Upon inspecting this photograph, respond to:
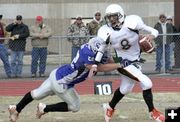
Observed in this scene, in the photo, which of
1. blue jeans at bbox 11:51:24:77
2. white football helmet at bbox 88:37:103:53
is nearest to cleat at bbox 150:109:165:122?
white football helmet at bbox 88:37:103:53

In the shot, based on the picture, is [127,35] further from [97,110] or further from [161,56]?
[161,56]

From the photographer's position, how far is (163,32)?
18172 mm

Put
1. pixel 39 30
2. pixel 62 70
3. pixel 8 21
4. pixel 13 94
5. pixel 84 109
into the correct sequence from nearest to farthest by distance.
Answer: pixel 62 70, pixel 84 109, pixel 13 94, pixel 39 30, pixel 8 21

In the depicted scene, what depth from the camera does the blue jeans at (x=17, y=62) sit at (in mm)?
17391

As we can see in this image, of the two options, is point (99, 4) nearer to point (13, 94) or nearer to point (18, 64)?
point (18, 64)

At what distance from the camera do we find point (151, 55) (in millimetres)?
17953

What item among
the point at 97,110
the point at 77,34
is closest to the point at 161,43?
the point at 77,34

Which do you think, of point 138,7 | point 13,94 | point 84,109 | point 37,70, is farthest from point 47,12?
point 84,109

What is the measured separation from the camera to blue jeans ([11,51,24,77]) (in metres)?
17.4

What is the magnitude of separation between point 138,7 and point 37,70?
43.9ft

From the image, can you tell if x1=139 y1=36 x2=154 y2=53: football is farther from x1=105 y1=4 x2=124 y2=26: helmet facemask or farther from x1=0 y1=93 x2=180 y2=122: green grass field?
x1=0 y1=93 x2=180 y2=122: green grass field

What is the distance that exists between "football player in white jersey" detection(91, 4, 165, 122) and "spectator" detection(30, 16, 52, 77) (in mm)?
7648

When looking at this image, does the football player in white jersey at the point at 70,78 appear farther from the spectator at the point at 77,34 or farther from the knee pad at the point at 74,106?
the spectator at the point at 77,34

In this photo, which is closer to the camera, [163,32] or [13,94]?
[13,94]
